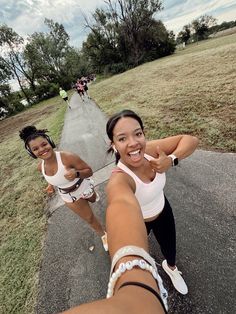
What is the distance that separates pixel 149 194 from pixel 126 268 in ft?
3.64

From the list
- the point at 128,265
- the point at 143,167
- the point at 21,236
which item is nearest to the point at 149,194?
the point at 143,167

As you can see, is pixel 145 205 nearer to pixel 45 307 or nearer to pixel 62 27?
pixel 45 307

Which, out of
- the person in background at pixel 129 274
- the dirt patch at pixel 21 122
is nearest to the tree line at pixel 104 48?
the dirt patch at pixel 21 122

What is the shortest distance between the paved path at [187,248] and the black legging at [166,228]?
1.71 feet

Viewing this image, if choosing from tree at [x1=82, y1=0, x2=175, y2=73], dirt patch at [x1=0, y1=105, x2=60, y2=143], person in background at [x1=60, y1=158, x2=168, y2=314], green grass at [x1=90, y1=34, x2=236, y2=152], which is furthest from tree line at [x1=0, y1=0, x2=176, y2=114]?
person in background at [x1=60, y1=158, x2=168, y2=314]

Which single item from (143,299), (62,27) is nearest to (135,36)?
(62,27)

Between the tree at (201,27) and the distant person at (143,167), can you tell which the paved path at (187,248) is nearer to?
the distant person at (143,167)

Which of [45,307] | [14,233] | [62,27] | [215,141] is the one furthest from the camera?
[62,27]

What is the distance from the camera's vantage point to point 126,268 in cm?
98

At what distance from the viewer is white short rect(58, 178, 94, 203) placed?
10.6 ft

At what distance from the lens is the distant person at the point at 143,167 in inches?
73.8

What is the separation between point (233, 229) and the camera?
3.21 metres

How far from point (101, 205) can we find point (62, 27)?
1888 inches

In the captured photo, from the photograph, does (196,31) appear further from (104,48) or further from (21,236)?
(21,236)
